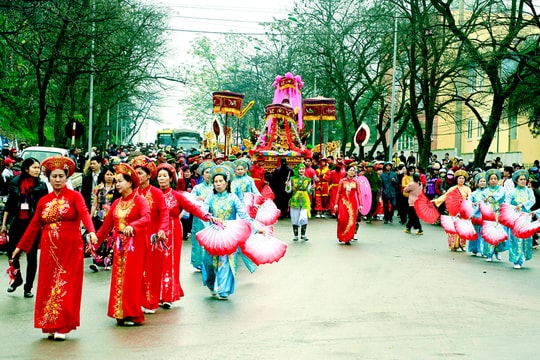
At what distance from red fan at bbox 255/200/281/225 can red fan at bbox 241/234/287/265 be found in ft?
8.77

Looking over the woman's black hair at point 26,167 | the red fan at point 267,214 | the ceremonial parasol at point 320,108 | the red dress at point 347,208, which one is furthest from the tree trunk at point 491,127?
the woman's black hair at point 26,167

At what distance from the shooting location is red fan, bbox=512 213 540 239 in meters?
13.5

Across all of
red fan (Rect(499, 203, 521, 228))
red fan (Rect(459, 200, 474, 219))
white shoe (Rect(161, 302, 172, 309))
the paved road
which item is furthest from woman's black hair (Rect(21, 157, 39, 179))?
red fan (Rect(459, 200, 474, 219))

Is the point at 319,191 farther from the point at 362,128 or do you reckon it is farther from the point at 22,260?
the point at 22,260

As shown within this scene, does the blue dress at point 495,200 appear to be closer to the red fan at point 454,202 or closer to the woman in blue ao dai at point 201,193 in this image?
the red fan at point 454,202

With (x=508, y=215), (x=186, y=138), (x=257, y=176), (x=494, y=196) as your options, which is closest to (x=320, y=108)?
(x=257, y=176)

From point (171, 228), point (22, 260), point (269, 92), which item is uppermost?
point (269, 92)

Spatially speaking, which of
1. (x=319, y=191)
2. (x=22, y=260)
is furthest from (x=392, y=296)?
(x=319, y=191)

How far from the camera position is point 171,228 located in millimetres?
10375

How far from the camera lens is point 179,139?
6166 centimetres

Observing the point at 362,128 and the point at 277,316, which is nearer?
the point at 277,316

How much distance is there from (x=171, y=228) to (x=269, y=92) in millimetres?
47679

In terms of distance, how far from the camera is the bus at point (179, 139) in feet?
199

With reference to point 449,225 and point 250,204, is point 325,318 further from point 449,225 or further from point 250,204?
point 449,225
